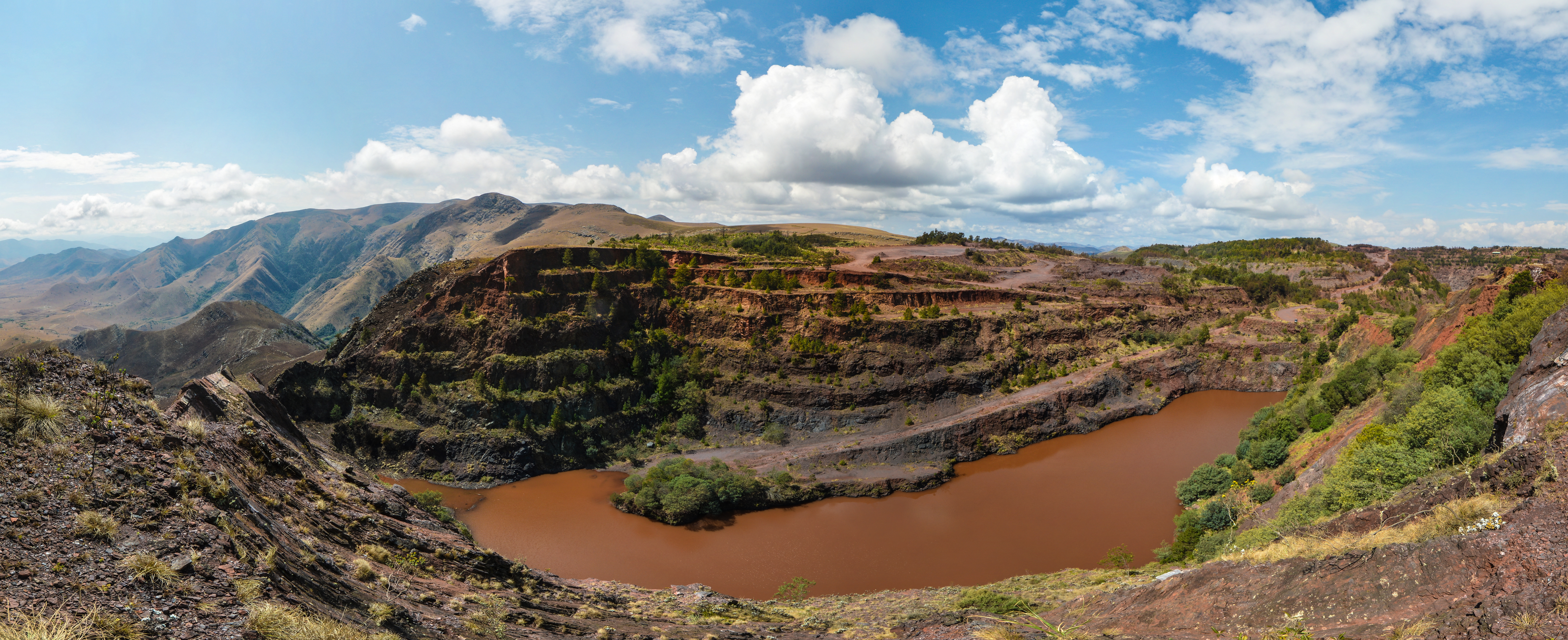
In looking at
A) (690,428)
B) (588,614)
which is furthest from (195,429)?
(690,428)

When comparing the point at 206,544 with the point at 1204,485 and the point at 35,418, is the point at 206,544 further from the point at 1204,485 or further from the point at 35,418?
the point at 1204,485

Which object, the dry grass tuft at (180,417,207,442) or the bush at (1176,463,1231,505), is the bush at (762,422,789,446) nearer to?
the bush at (1176,463,1231,505)

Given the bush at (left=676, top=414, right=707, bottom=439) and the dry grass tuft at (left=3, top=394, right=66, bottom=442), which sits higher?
the dry grass tuft at (left=3, top=394, right=66, bottom=442)

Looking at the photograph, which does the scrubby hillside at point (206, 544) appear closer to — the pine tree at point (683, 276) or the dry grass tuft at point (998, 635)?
the dry grass tuft at point (998, 635)

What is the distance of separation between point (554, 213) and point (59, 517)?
205016 mm

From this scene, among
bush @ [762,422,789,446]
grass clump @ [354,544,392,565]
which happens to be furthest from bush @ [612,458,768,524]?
grass clump @ [354,544,392,565]

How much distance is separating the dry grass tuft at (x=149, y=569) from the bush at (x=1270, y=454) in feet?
123

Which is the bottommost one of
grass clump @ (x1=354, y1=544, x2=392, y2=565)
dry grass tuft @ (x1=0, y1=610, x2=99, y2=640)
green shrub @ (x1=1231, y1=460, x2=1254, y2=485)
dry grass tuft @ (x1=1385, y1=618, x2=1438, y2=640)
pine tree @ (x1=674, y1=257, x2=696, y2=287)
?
green shrub @ (x1=1231, y1=460, x2=1254, y2=485)

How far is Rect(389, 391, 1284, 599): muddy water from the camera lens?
28562mm

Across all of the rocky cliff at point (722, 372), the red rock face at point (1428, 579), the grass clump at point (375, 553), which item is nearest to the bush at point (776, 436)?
the rocky cliff at point (722, 372)

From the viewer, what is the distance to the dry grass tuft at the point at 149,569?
5.82 metres

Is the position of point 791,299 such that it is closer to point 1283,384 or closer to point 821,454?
point 821,454

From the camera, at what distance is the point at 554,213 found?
642 feet

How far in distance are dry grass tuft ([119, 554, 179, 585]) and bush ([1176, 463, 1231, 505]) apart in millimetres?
37096
